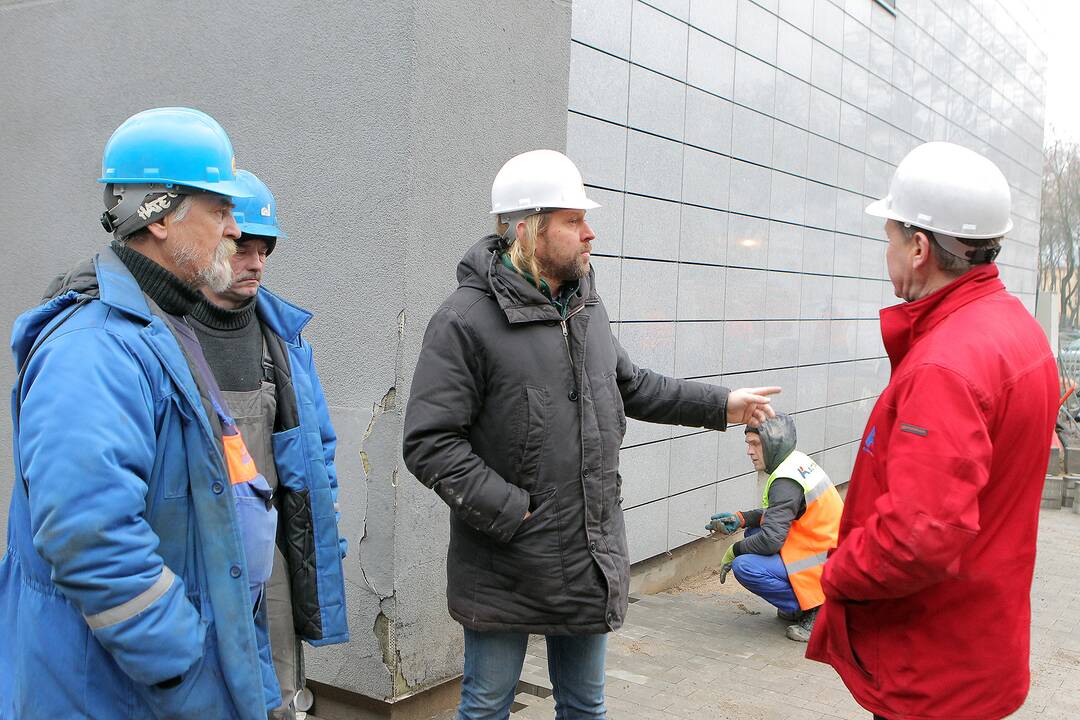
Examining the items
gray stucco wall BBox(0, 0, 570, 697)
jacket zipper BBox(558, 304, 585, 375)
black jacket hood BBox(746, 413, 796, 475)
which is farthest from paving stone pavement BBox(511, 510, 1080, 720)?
jacket zipper BBox(558, 304, 585, 375)

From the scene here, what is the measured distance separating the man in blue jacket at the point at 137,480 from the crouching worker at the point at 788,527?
11.9ft

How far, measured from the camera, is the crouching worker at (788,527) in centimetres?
528

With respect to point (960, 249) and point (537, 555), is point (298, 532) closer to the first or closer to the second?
point (537, 555)

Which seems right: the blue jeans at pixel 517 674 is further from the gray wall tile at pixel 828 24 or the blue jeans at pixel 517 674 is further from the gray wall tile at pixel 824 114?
the gray wall tile at pixel 828 24

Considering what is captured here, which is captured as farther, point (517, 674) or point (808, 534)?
point (808, 534)

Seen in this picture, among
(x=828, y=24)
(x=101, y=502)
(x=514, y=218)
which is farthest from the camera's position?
(x=828, y=24)

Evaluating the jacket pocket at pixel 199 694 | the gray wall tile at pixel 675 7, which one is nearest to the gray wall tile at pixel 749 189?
the gray wall tile at pixel 675 7

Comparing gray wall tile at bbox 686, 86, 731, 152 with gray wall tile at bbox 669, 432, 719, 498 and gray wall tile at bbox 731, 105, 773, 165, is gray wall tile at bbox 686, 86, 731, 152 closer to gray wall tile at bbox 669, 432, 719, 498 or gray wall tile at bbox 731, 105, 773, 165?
gray wall tile at bbox 731, 105, 773, 165

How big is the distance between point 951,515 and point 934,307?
0.54m

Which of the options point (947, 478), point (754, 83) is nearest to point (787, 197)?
point (754, 83)

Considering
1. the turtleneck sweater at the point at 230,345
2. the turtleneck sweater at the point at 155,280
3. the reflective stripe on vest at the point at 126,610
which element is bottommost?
the reflective stripe on vest at the point at 126,610

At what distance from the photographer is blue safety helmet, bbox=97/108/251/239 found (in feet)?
6.86

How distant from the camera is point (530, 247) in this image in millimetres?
2971

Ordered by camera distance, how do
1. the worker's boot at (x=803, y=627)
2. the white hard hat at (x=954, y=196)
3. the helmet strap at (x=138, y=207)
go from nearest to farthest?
the helmet strap at (x=138, y=207) → the white hard hat at (x=954, y=196) → the worker's boot at (x=803, y=627)
